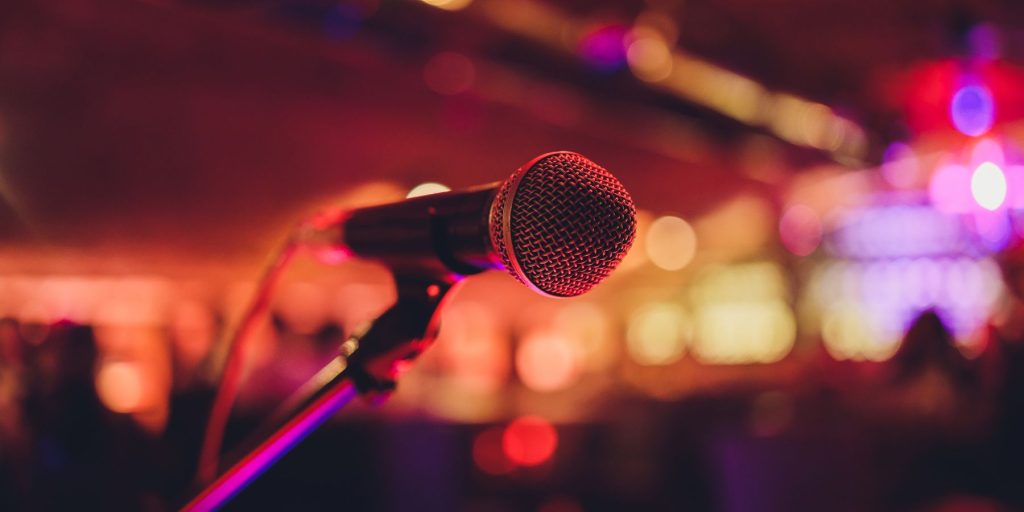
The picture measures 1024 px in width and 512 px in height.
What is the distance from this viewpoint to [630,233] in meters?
0.75

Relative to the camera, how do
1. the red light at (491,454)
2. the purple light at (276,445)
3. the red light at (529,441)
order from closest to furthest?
the purple light at (276,445) → the red light at (491,454) → the red light at (529,441)

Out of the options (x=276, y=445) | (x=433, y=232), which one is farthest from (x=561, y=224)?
(x=276, y=445)

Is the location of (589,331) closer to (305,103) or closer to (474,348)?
(474,348)

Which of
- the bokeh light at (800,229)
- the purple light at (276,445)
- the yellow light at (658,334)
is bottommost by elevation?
the yellow light at (658,334)

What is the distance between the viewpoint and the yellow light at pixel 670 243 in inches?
281

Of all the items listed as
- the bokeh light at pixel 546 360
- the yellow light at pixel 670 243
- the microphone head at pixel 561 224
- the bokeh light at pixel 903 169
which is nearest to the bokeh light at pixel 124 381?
the microphone head at pixel 561 224

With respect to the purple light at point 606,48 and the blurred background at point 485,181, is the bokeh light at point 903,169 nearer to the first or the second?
the blurred background at point 485,181

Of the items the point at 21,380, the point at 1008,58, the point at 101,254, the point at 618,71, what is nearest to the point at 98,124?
the point at 101,254

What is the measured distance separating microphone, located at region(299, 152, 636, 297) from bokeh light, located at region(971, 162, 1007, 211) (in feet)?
21.7

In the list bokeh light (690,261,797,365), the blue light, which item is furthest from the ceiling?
bokeh light (690,261,797,365)

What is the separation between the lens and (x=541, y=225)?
712 millimetres

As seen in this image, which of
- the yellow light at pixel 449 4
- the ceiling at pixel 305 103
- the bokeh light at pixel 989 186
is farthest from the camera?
the bokeh light at pixel 989 186

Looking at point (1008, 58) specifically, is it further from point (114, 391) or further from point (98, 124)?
point (114, 391)

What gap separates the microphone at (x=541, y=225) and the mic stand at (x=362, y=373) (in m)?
0.07
